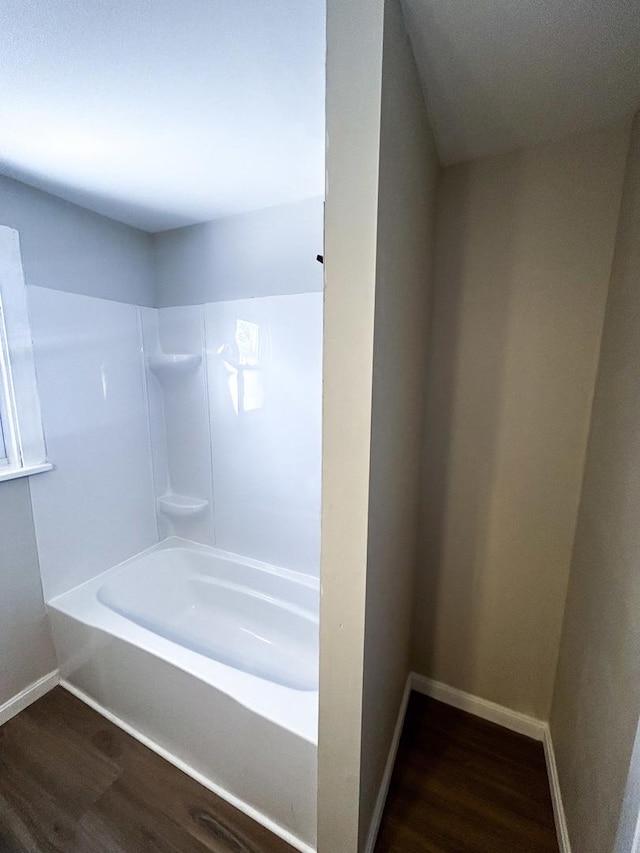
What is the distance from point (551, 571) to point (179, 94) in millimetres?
2143

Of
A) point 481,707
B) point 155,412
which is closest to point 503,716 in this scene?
point 481,707

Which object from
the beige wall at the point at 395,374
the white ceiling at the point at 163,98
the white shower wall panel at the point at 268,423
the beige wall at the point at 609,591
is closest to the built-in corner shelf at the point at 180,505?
the white shower wall panel at the point at 268,423

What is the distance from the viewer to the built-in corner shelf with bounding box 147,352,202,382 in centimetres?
205

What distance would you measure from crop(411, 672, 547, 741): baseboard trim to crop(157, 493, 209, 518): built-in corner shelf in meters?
1.55

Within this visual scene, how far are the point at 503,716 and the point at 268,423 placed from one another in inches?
70.3

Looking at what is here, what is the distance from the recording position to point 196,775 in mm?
1309

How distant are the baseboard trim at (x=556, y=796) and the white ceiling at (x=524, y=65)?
2.25m

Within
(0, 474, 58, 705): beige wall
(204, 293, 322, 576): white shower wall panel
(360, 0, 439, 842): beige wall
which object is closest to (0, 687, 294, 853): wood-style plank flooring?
(0, 474, 58, 705): beige wall

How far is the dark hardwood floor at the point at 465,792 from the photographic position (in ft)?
3.67

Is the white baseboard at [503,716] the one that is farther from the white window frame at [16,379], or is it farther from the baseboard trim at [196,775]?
the white window frame at [16,379]

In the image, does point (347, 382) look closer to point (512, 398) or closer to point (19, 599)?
point (512, 398)

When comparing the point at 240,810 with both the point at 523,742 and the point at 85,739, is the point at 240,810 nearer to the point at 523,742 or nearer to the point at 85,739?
the point at 85,739

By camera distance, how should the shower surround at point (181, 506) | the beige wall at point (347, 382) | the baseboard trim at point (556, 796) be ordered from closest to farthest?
the beige wall at point (347, 382) → the baseboard trim at point (556, 796) → the shower surround at point (181, 506)

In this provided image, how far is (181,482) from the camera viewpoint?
2285mm
